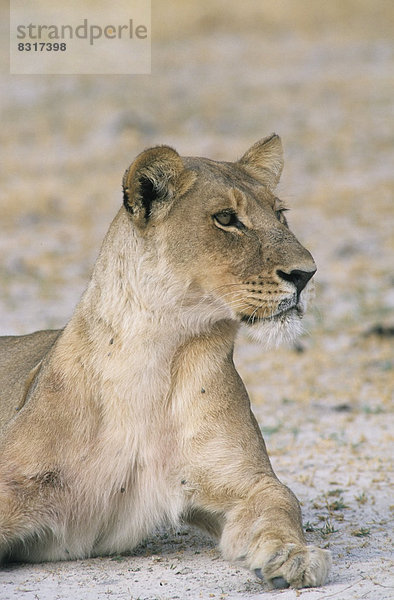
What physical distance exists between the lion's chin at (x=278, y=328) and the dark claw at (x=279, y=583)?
0.77 m

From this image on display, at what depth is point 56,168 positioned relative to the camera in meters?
13.8

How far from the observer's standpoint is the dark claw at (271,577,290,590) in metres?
3.22

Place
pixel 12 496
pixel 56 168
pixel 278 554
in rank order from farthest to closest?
pixel 56 168, pixel 12 496, pixel 278 554

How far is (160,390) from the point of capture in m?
3.72

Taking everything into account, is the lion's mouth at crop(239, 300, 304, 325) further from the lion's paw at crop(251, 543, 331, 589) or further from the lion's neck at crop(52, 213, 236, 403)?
the lion's paw at crop(251, 543, 331, 589)

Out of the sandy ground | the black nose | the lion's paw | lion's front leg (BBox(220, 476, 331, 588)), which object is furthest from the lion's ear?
the lion's paw

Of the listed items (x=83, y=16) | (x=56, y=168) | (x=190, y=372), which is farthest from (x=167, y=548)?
(x=83, y=16)

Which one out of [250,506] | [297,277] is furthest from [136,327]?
[250,506]

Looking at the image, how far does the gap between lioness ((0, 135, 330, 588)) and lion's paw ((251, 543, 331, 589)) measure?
200 mm

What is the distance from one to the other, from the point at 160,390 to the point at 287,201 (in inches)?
245

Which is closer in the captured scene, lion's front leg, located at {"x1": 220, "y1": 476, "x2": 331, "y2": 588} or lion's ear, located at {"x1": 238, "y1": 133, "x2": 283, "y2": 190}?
lion's front leg, located at {"x1": 220, "y1": 476, "x2": 331, "y2": 588}

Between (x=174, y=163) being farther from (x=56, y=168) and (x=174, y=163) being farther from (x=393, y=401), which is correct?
(x=56, y=168)

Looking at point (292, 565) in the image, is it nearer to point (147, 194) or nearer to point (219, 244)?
point (219, 244)

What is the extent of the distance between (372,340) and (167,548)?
4.20 meters
